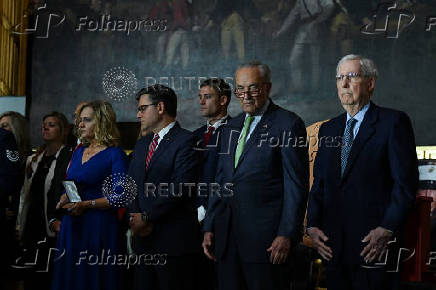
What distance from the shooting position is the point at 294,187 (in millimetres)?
3486

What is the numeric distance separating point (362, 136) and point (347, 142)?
11cm

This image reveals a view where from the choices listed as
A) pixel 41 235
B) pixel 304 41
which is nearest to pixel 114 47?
pixel 304 41

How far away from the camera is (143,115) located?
4527 millimetres

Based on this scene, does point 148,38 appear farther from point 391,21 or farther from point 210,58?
point 391,21

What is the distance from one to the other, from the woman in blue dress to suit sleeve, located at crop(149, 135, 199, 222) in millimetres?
419

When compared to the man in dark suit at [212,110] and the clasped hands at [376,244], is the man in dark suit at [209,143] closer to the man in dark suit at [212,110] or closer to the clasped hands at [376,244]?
the man in dark suit at [212,110]

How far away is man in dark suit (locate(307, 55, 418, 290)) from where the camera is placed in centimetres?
314

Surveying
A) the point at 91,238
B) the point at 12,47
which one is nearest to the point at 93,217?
the point at 91,238

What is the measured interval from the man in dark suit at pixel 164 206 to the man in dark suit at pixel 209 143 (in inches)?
3.5

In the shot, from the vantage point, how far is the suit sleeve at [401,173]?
3.13 m

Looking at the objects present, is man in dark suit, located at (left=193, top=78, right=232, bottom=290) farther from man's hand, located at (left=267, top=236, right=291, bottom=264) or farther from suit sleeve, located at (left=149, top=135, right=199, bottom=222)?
man's hand, located at (left=267, top=236, right=291, bottom=264)

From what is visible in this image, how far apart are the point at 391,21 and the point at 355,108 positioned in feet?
25.6

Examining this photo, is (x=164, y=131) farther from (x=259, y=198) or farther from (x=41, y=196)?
(x=41, y=196)

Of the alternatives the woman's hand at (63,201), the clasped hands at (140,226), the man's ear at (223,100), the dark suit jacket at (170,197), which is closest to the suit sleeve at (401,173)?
the dark suit jacket at (170,197)
